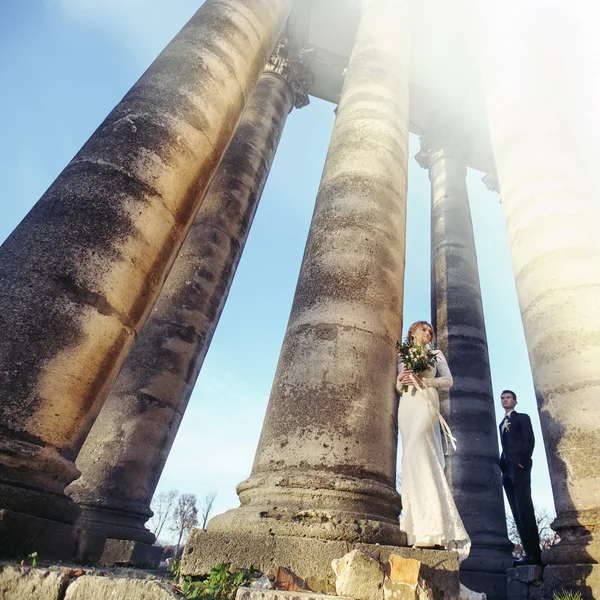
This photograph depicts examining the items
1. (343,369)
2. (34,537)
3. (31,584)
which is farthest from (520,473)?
(31,584)

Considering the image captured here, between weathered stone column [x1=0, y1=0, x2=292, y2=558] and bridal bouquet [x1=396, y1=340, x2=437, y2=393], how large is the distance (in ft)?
10.8

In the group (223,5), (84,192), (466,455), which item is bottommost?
(84,192)

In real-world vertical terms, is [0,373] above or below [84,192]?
below

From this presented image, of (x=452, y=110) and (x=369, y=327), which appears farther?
(x=452, y=110)

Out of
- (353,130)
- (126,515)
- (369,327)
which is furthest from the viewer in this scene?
(353,130)

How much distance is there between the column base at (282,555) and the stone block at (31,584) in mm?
1045

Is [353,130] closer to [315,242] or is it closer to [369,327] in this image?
[315,242]

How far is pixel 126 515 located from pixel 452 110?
65.5 ft

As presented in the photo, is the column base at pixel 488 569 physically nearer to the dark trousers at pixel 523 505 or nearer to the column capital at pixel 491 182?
the dark trousers at pixel 523 505

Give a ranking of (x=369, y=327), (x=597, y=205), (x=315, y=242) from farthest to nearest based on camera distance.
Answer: (x=597, y=205) < (x=315, y=242) < (x=369, y=327)

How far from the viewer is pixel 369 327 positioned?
581 centimetres

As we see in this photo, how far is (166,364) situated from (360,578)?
263 inches

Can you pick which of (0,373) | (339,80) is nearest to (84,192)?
(0,373)

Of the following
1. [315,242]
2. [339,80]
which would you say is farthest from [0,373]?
[339,80]
